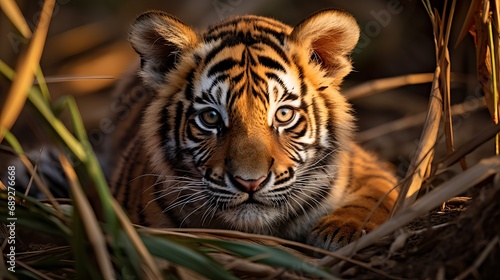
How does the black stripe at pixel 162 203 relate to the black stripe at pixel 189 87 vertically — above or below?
below

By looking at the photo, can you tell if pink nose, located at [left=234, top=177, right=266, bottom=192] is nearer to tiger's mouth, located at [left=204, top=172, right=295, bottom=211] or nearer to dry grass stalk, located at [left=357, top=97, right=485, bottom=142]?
tiger's mouth, located at [left=204, top=172, right=295, bottom=211]

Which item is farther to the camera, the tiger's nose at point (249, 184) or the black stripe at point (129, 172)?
the black stripe at point (129, 172)

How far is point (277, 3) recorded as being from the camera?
6297 millimetres

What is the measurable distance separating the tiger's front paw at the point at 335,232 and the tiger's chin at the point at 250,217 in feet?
0.52

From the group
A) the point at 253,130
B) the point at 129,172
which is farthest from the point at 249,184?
the point at 129,172

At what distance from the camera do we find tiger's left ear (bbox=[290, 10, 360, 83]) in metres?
2.96

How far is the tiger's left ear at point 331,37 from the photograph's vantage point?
2957 millimetres

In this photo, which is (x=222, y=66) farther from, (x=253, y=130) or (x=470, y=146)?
(x=470, y=146)

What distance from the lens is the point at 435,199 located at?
2.14m

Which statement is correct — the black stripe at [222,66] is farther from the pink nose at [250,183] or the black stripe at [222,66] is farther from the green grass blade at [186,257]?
the green grass blade at [186,257]

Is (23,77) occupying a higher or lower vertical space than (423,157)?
higher

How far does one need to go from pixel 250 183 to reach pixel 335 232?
38cm

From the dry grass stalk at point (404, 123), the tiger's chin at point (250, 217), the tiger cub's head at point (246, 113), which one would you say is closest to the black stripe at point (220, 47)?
the tiger cub's head at point (246, 113)

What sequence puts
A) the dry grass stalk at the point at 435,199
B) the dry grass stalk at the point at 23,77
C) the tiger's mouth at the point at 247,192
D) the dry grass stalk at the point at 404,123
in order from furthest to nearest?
1. the dry grass stalk at the point at 404,123
2. the tiger's mouth at the point at 247,192
3. the dry grass stalk at the point at 435,199
4. the dry grass stalk at the point at 23,77
